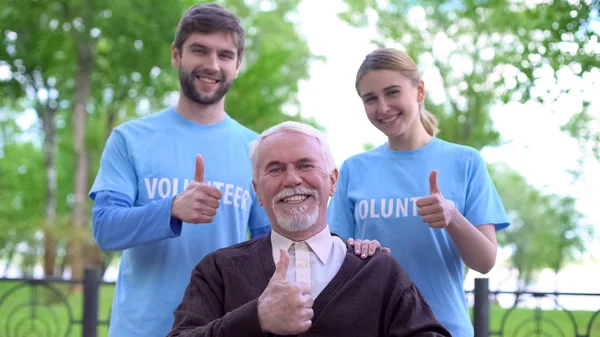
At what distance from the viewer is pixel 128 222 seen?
282 centimetres

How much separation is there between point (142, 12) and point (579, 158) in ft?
41.8

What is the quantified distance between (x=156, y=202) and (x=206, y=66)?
0.72 meters

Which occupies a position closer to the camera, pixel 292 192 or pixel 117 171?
pixel 292 192

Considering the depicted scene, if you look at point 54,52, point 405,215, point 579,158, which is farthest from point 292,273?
point 579,158

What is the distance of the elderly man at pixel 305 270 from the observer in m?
2.43

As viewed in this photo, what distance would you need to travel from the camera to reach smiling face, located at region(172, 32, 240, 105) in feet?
→ 10.5

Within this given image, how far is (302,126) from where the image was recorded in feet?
8.86

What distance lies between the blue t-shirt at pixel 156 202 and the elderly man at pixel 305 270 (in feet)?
1.27

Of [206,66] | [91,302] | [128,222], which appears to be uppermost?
[206,66]

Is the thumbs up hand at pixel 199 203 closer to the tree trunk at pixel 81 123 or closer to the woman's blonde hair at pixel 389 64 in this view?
the woman's blonde hair at pixel 389 64

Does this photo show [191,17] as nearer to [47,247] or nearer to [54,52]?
[47,247]

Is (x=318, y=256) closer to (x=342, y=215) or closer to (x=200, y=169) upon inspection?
(x=200, y=169)

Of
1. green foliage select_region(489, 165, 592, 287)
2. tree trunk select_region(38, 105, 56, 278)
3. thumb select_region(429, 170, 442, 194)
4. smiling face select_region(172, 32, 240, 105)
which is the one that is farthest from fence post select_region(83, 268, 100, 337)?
green foliage select_region(489, 165, 592, 287)

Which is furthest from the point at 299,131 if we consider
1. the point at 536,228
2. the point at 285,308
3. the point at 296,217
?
the point at 536,228
